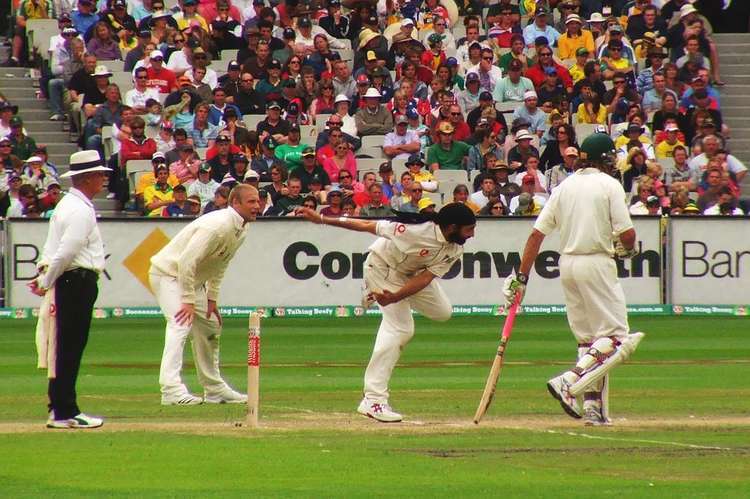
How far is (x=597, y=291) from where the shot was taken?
11.5 meters

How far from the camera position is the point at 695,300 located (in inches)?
952

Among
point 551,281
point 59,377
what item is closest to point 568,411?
point 59,377

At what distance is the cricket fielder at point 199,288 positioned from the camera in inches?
515

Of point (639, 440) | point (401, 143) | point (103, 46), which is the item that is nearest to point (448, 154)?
point (401, 143)

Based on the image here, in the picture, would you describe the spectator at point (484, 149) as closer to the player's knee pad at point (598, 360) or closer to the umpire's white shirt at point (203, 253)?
the umpire's white shirt at point (203, 253)

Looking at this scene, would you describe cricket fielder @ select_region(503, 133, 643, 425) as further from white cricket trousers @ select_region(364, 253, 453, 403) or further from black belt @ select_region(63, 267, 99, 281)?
black belt @ select_region(63, 267, 99, 281)

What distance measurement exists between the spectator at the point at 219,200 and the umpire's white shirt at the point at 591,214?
12882mm

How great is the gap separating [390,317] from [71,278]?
255 cm

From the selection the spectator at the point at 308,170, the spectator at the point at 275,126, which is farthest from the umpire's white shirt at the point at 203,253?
the spectator at the point at 275,126

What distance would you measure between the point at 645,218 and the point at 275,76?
7.42 m

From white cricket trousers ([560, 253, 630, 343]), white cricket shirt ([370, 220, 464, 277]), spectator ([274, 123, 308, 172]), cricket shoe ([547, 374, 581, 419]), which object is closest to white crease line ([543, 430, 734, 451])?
cricket shoe ([547, 374, 581, 419])

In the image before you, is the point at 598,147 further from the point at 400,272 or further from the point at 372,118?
the point at 372,118

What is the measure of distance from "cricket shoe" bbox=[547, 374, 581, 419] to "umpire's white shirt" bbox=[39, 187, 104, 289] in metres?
3.37

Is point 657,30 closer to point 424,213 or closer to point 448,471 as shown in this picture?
point 424,213
